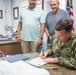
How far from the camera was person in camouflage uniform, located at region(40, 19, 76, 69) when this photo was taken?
5.12 ft

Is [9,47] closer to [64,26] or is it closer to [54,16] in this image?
[54,16]

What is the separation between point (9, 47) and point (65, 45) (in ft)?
6.34

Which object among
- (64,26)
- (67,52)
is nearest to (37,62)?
(67,52)

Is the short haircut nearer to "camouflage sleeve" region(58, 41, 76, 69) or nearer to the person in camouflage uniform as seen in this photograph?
the person in camouflage uniform

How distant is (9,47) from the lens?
3383mm

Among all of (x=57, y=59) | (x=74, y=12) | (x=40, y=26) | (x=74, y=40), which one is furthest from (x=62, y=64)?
(x=74, y=12)

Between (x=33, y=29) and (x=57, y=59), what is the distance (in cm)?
138

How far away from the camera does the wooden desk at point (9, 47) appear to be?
3.30 metres

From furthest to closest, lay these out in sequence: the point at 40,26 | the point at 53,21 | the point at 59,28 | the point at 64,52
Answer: the point at 40,26 < the point at 53,21 < the point at 64,52 < the point at 59,28

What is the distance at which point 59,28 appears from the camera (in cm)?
156

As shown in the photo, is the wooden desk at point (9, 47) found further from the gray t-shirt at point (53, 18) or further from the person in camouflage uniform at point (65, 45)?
the person in camouflage uniform at point (65, 45)

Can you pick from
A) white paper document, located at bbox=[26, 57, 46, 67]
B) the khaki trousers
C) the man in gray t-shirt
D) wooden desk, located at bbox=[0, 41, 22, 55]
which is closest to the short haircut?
white paper document, located at bbox=[26, 57, 46, 67]

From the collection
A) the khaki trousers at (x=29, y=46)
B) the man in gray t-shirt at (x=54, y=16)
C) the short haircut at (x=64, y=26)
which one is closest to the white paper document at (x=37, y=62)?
the short haircut at (x=64, y=26)

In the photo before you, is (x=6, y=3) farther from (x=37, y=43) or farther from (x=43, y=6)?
(x=37, y=43)
